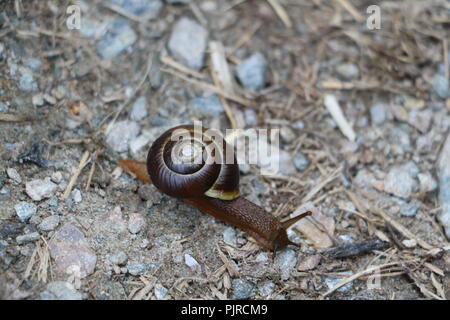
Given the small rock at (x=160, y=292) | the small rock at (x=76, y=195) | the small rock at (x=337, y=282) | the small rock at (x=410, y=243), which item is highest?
the small rock at (x=76, y=195)

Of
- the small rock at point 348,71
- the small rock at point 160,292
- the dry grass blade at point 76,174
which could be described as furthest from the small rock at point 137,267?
the small rock at point 348,71

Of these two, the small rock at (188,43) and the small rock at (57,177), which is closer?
the small rock at (57,177)

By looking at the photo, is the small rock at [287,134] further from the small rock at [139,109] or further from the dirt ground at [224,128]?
the small rock at [139,109]

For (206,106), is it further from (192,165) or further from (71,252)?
(71,252)

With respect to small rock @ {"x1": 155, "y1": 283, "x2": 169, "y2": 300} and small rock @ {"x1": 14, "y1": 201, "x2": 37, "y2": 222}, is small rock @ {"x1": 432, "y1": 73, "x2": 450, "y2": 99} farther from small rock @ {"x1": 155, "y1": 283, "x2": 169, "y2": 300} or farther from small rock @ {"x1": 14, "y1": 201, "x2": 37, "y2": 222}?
small rock @ {"x1": 14, "y1": 201, "x2": 37, "y2": 222}

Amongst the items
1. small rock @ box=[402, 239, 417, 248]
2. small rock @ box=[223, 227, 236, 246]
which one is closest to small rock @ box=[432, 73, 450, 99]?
small rock @ box=[402, 239, 417, 248]

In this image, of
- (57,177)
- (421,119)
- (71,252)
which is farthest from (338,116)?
(71,252)
